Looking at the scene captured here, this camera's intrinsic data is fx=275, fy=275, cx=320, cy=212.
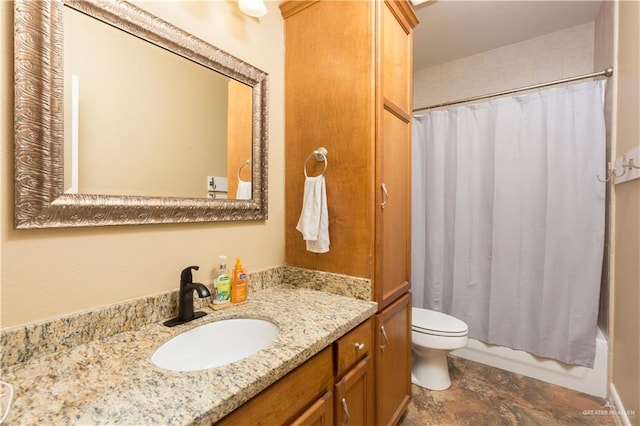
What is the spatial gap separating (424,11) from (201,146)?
180cm

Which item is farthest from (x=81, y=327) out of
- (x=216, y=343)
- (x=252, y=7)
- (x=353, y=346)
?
(x=252, y=7)

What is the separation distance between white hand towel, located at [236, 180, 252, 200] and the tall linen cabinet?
241 millimetres

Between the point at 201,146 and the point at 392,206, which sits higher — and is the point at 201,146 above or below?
above

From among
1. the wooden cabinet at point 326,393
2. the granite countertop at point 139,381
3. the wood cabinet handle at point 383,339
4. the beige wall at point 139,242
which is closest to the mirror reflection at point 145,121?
the beige wall at point 139,242

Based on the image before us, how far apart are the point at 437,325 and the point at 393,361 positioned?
2.08 feet

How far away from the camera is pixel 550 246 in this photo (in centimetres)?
188

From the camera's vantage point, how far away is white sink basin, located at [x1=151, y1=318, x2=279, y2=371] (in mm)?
866

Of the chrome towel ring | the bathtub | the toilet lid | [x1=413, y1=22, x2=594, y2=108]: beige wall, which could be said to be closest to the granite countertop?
the chrome towel ring

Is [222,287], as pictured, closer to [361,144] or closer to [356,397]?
[356,397]

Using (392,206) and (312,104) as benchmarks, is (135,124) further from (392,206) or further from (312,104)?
(392,206)

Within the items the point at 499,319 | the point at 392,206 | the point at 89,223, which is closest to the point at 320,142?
the point at 392,206

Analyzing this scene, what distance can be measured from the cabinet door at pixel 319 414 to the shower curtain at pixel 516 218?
67.1 inches

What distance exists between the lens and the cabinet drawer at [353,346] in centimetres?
95

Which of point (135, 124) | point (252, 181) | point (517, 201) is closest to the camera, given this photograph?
point (135, 124)
